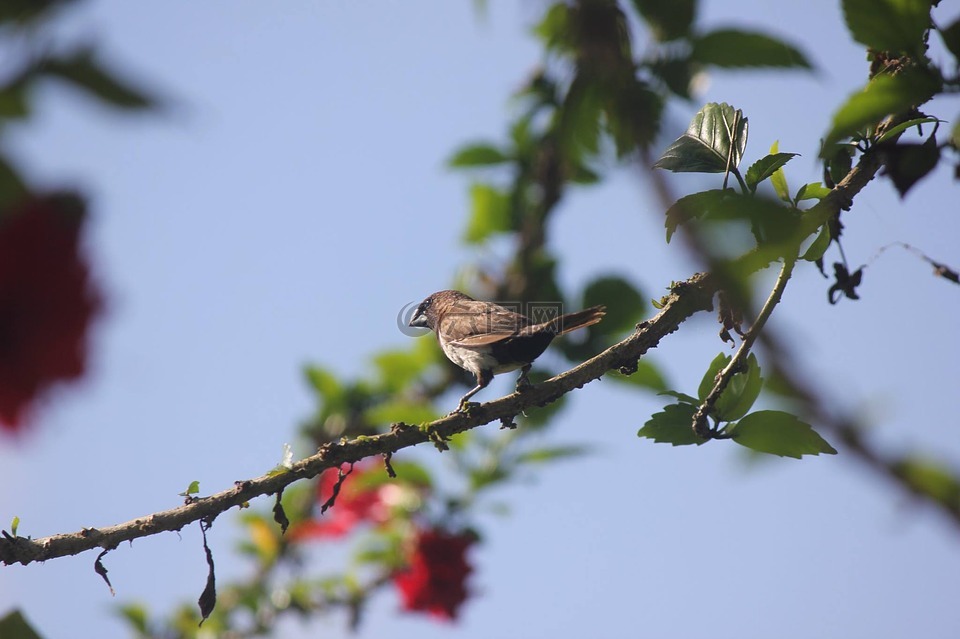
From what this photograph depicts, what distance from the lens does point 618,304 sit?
4.71 metres

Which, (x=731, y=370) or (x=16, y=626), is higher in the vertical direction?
(x=731, y=370)

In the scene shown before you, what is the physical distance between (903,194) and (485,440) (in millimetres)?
3637

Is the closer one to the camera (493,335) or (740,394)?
(740,394)

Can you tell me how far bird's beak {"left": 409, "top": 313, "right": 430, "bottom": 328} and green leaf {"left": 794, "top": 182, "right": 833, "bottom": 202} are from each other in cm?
356

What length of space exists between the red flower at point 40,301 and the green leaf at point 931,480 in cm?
89

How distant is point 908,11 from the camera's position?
194cm

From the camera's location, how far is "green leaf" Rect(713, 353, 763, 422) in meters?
2.36

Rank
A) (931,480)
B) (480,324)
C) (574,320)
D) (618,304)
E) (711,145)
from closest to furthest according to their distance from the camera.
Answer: (931,480), (711,145), (574,320), (618,304), (480,324)

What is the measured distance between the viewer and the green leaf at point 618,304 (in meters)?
4.69

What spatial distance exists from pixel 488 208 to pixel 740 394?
3.09 meters

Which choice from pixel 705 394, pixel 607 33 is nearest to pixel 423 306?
pixel 705 394

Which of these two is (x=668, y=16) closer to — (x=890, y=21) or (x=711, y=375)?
(x=890, y=21)

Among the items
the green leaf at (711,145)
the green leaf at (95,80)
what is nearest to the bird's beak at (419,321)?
the green leaf at (711,145)

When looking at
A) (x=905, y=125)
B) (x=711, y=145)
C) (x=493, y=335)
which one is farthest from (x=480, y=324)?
(x=905, y=125)
